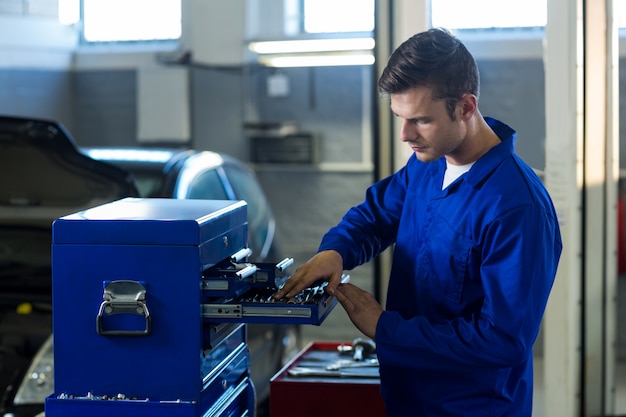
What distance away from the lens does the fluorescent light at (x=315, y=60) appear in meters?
7.18

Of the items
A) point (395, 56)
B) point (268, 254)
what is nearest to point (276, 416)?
point (395, 56)

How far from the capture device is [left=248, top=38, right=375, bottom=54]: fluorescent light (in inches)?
275

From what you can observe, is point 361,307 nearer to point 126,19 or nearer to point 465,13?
point 465,13

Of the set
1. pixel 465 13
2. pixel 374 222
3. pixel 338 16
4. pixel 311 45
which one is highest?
pixel 338 16

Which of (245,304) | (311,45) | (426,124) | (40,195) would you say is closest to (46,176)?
(40,195)

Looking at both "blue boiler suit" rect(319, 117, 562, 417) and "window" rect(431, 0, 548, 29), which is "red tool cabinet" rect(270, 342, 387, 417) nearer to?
"blue boiler suit" rect(319, 117, 562, 417)

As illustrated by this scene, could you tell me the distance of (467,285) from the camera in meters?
2.21

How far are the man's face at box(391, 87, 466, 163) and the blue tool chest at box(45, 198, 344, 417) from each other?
46cm

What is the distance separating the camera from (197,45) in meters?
7.53

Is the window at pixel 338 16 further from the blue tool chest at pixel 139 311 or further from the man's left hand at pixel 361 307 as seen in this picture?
the blue tool chest at pixel 139 311

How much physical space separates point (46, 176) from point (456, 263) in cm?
224

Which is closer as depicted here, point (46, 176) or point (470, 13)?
point (46, 176)

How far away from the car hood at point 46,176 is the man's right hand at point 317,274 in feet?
5.06

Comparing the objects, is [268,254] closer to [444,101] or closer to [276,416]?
[276,416]
